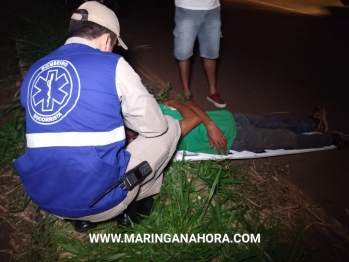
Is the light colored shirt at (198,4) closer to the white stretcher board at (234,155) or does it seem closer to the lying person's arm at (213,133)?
the lying person's arm at (213,133)

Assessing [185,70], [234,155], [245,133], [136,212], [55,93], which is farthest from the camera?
[185,70]

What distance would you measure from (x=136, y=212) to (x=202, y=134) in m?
A: 0.80

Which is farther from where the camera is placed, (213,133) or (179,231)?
(213,133)

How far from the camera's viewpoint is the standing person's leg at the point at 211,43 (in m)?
3.00

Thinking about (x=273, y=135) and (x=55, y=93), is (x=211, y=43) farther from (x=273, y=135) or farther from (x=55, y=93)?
(x=55, y=93)

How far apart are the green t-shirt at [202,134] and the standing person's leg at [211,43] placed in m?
0.98

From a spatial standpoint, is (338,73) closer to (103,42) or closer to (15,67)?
(103,42)

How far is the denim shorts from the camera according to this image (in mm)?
2943

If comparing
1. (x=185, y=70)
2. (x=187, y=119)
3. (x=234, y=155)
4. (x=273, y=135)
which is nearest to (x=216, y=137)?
(x=187, y=119)

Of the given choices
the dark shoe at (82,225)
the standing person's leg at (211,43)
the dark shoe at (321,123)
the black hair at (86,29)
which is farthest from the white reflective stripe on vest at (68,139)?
the dark shoe at (321,123)

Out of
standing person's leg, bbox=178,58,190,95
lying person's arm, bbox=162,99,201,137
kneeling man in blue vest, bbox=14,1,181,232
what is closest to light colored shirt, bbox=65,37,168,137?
kneeling man in blue vest, bbox=14,1,181,232

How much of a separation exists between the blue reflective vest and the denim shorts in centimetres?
170

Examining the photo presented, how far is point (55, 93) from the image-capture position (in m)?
1.39

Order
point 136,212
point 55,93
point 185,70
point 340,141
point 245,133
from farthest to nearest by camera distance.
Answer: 1. point 185,70
2. point 340,141
3. point 245,133
4. point 136,212
5. point 55,93
